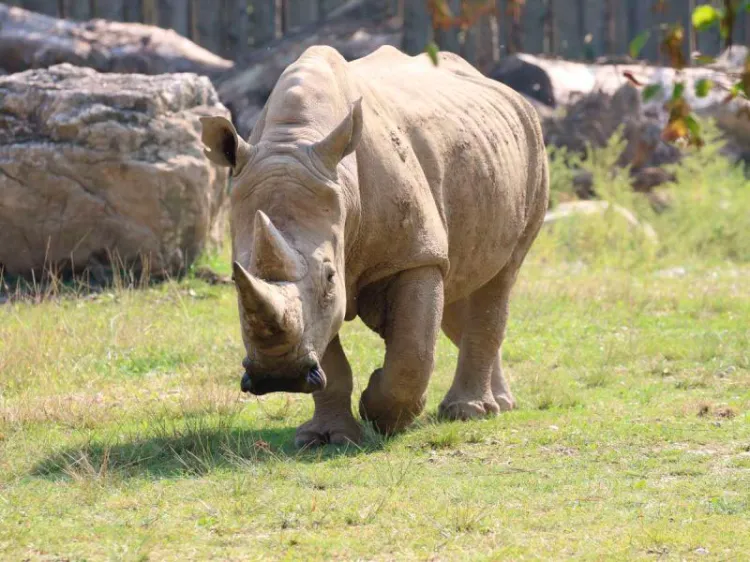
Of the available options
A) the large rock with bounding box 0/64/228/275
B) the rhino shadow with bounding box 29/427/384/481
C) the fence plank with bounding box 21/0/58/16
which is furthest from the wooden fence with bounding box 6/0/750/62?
the rhino shadow with bounding box 29/427/384/481

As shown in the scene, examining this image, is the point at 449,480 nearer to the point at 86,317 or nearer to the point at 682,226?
the point at 86,317

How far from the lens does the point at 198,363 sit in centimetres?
879

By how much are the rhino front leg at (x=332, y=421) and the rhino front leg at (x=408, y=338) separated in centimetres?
15

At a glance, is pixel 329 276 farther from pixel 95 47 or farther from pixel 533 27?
pixel 533 27

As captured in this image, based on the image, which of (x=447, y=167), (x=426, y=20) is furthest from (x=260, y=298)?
(x=426, y=20)

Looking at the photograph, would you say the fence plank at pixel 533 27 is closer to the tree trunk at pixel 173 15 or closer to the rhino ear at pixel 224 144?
the tree trunk at pixel 173 15

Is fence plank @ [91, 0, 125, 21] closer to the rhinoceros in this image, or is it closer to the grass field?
the grass field

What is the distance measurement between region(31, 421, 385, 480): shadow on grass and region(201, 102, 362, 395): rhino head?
64 centimetres

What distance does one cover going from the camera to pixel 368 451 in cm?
626

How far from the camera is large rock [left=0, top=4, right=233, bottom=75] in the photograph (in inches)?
782

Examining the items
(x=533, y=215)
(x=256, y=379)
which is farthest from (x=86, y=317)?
(x=256, y=379)

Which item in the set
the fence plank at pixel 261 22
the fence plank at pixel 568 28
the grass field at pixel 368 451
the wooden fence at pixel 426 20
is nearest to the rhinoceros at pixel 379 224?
the grass field at pixel 368 451

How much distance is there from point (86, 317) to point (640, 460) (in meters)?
5.06

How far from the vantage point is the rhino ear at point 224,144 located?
224 inches
